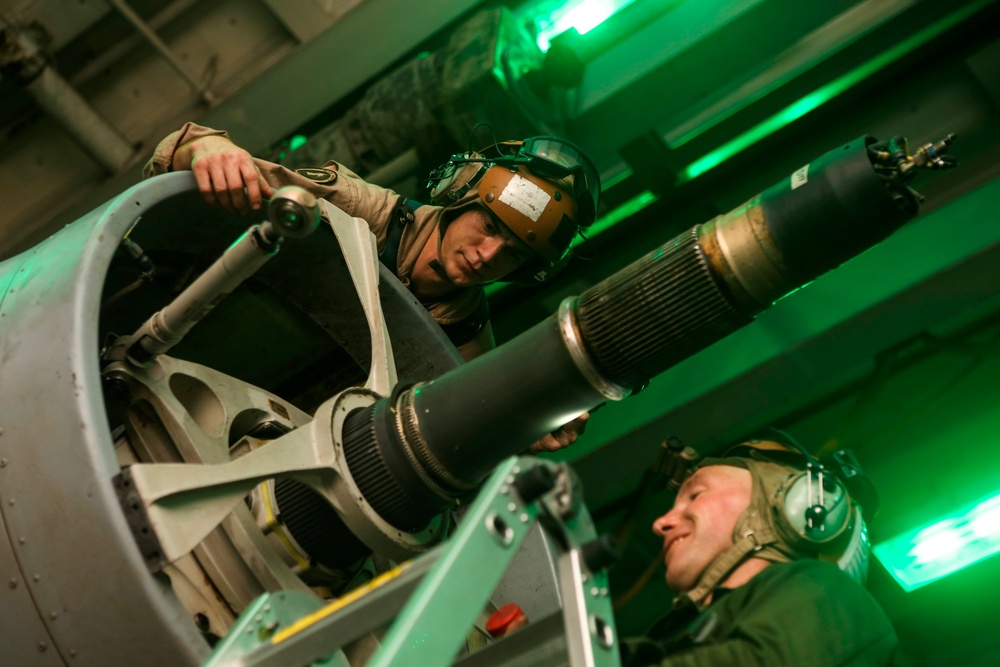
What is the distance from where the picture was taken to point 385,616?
4.98ft

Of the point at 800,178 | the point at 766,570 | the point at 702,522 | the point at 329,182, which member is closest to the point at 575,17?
the point at 329,182

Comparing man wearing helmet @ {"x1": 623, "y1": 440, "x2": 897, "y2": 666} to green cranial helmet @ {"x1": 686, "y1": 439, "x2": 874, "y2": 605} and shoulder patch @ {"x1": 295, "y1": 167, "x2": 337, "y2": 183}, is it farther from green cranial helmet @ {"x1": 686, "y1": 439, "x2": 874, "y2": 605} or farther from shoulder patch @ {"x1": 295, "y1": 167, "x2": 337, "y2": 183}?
shoulder patch @ {"x1": 295, "y1": 167, "x2": 337, "y2": 183}

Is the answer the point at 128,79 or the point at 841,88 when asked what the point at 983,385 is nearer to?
the point at 841,88

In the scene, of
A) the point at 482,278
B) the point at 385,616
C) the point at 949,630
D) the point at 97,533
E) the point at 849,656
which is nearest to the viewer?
the point at 385,616

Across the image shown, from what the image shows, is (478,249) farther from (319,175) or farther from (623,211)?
(623,211)

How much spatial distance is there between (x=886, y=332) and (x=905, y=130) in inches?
32.1

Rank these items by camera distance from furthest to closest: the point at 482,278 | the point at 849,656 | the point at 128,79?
the point at 128,79 → the point at 482,278 → the point at 849,656

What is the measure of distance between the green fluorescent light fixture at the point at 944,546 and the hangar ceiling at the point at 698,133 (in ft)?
0.18

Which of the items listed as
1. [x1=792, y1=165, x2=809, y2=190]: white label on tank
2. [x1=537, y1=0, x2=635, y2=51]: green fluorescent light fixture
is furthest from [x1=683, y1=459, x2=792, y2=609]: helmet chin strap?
[x1=537, y1=0, x2=635, y2=51]: green fluorescent light fixture

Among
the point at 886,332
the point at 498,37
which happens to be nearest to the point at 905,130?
the point at 886,332

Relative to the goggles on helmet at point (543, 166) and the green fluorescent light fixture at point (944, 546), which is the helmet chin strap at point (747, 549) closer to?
the green fluorescent light fixture at point (944, 546)

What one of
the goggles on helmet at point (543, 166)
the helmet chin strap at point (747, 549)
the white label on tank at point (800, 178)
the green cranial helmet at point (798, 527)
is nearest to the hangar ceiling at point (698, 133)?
the goggles on helmet at point (543, 166)

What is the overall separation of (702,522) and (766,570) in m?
0.38

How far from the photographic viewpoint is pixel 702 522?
99.7 inches
